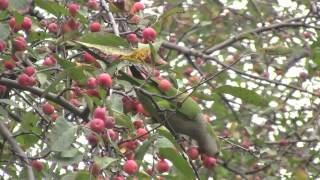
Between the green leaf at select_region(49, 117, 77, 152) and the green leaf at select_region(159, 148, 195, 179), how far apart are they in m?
0.26

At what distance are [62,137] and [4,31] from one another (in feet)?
1.18

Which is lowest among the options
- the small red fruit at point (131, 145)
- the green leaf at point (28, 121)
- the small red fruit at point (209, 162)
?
the green leaf at point (28, 121)

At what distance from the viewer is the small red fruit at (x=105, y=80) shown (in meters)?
1.49

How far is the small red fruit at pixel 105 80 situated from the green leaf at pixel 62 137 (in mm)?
175

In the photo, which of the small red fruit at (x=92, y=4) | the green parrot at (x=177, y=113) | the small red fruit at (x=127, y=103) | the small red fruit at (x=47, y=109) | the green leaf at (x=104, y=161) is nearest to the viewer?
the green leaf at (x=104, y=161)

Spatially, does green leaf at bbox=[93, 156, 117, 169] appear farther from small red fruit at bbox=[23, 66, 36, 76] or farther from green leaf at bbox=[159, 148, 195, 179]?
small red fruit at bbox=[23, 66, 36, 76]

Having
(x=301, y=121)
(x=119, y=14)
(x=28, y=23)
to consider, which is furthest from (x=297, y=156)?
(x=28, y=23)

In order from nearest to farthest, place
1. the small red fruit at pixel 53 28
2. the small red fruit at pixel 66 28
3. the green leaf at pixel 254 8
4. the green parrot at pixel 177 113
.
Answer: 1. the green parrot at pixel 177 113
2. the small red fruit at pixel 66 28
3. the small red fruit at pixel 53 28
4. the green leaf at pixel 254 8

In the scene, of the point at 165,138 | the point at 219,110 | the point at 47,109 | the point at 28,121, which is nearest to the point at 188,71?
the point at 219,110

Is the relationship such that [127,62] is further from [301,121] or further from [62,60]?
[301,121]

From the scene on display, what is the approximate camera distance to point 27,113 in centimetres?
215

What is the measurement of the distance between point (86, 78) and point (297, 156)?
2.61 meters

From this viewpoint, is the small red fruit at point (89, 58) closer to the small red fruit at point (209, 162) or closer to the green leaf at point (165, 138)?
the green leaf at point (165, 138)

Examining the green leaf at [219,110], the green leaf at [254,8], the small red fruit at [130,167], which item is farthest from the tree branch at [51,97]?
the green leaf at [219,110]
